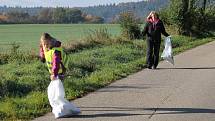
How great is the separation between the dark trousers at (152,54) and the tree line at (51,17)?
157 ft

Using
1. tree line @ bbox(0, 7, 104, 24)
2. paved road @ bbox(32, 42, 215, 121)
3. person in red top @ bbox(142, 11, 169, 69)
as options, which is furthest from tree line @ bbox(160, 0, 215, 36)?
tree line @ bbox(0, 7, 104, 24)

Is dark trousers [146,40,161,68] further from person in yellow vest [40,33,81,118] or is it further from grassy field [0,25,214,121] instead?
person in yellow vest [40,33,81,118]

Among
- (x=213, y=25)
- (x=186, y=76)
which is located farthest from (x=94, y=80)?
(x=213, y=25)

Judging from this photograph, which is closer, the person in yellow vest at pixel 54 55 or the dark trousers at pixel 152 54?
the person in yellow vest at pixel 54 55

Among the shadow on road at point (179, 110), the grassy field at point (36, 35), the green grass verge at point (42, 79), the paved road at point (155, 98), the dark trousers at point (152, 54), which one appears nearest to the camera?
the paved road at point (155, 98)

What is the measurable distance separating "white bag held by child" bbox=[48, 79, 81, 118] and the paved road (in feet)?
0.56

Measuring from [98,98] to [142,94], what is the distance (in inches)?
45.5

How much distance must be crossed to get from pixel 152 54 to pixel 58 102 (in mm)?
8514

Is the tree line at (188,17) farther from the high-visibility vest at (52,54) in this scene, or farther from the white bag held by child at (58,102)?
the white bag held by child at (58,102)

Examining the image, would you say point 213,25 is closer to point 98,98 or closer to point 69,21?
point 69,21

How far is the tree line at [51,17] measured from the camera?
64.6 metres

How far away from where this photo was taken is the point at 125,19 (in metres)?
30.2

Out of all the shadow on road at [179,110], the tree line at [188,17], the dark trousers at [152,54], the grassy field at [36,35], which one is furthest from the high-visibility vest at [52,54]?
the tree line at [188,17]

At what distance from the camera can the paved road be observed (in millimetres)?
9430
